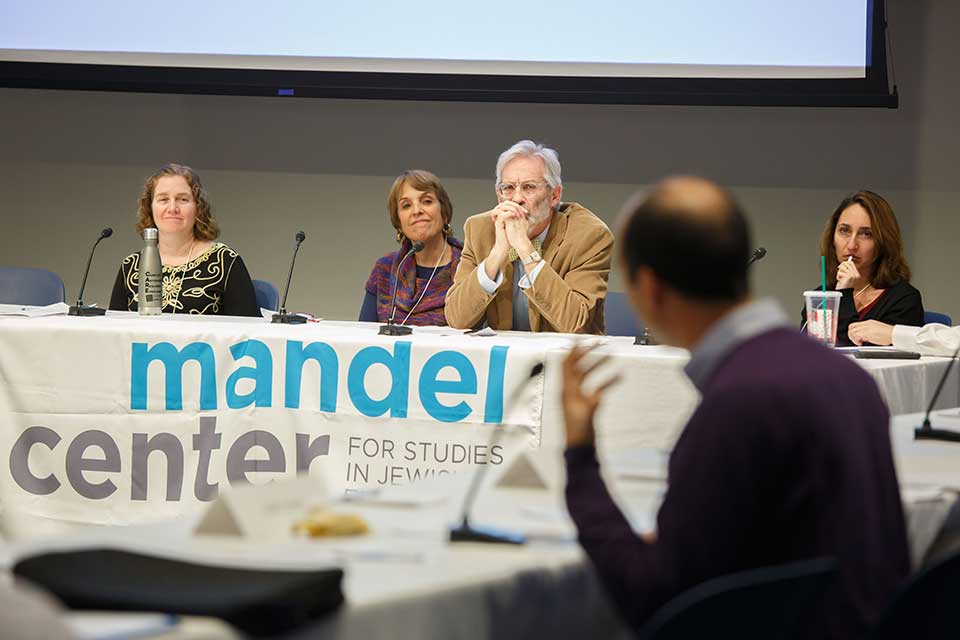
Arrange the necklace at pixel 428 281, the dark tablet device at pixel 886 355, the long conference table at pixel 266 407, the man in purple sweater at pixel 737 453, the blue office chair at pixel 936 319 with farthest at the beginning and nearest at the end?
the necklace at pixel 428 281 < the blue office chair at pixel 936 319 < the dark tablet device at pixel 886 355 < the long conference table at pixel 266 407 < the man in purple sweater at pixel 737 453

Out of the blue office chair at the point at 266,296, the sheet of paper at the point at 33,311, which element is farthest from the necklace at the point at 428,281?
the sheet of paper at the point at 33,311

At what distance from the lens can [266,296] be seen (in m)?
4.41

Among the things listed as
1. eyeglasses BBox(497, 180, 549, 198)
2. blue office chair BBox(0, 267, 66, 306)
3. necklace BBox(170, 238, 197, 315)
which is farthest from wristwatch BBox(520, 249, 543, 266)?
blue office chair BBox(0, 267, 66, 306)

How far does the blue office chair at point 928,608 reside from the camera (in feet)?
3.56

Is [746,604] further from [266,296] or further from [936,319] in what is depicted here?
[266,296]

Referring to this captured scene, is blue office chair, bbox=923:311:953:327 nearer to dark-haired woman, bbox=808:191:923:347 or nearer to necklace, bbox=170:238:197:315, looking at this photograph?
dark-haired woman, bbox=808:191:923:347

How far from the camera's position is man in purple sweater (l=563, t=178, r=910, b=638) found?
1.15 metres

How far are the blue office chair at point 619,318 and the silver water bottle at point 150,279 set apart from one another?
60.4 inches

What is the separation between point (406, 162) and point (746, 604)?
15.7ft

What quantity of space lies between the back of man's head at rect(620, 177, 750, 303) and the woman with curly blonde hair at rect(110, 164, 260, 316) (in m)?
3.00

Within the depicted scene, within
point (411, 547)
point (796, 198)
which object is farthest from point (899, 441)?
point (796, 198)

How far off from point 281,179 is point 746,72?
236cm

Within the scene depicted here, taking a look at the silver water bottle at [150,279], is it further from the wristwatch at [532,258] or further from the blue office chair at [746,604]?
the blue office chair at [746,604]

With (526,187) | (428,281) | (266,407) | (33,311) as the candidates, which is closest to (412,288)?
(428,281)
